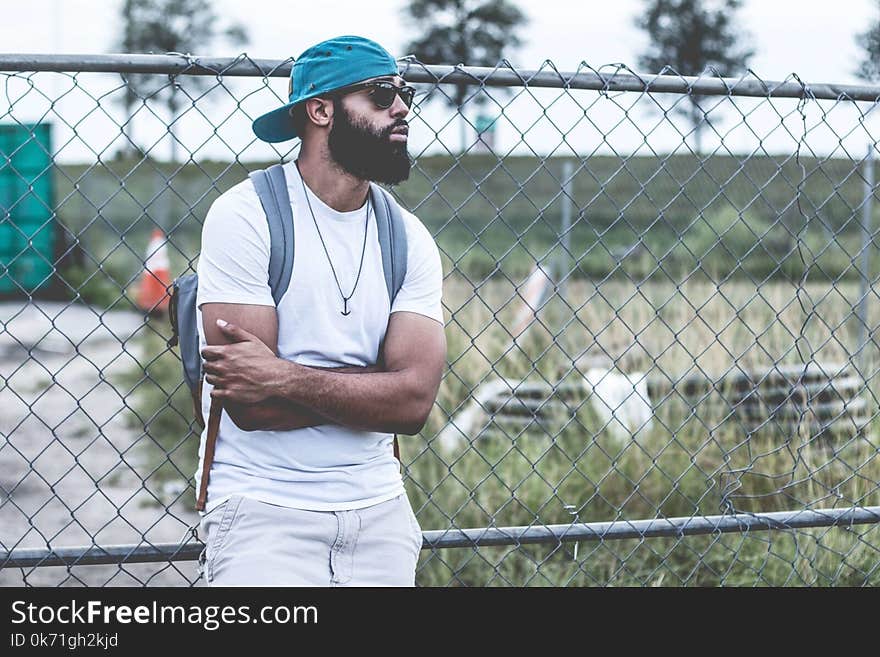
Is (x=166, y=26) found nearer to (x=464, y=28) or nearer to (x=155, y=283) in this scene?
(x=464, y=28)

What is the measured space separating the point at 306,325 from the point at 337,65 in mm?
662

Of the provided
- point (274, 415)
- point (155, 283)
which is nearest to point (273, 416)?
point (274, 415)

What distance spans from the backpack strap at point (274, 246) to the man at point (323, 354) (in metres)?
0.02

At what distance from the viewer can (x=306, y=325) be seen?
8.40ft

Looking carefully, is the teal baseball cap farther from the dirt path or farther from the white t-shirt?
the dirt path

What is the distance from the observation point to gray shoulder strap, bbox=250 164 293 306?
2512 millimetres

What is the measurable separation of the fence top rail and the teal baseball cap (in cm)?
19

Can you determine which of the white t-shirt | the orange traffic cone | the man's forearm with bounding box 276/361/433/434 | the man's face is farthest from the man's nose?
the orange traffic cone

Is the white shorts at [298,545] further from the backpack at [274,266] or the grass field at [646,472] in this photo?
the grass field at [646,472]

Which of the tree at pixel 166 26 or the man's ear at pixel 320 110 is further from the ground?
the tree at pixel 166 26

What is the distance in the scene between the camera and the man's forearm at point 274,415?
8.09 ft

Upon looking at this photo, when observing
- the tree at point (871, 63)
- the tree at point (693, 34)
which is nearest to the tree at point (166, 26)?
the tree at point (693, 34)

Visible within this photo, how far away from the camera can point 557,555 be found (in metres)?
4.76
